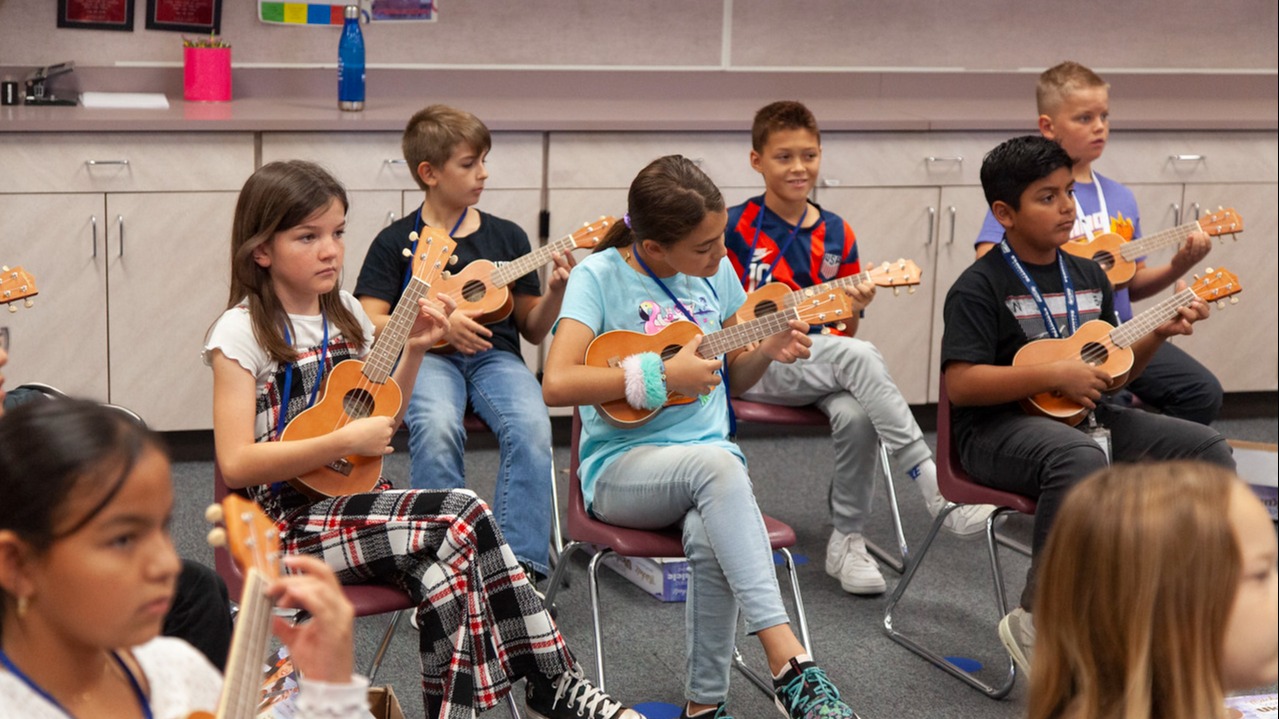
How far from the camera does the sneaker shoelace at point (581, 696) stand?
2.33 meters

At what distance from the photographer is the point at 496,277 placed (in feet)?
10.4

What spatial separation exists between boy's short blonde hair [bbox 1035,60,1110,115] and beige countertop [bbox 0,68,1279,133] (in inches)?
23.1

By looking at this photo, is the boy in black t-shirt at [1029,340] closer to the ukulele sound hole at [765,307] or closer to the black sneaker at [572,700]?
the ukulele sound hole at [765,307]

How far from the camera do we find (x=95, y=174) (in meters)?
3.75

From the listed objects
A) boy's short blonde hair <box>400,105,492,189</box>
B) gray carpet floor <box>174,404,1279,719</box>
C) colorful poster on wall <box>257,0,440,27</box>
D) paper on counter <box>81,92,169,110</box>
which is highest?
colorful poster on wall <box>257,0,440,27</box>

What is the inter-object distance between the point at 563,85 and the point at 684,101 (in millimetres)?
399

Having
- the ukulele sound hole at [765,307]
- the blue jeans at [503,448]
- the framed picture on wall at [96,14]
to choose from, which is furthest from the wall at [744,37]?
the ukulele sound hole at [765,307]

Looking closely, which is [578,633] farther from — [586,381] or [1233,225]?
[1233,225]

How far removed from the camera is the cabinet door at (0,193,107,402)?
3729mm

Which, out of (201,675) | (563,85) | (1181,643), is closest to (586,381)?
(201,675)

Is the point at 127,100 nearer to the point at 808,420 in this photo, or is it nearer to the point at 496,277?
the point at 496,277

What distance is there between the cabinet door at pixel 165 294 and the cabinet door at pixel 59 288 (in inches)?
1.4

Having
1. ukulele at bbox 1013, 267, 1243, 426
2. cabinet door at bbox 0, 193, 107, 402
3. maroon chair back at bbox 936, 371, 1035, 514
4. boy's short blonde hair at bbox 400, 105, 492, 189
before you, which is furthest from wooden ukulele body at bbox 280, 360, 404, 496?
cabinet door at bbox 0, 193, 107, 402

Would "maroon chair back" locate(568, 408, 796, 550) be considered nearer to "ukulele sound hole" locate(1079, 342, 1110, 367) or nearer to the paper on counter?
"ukulele sound hole" locate(1079, 342, 1110, 367)
